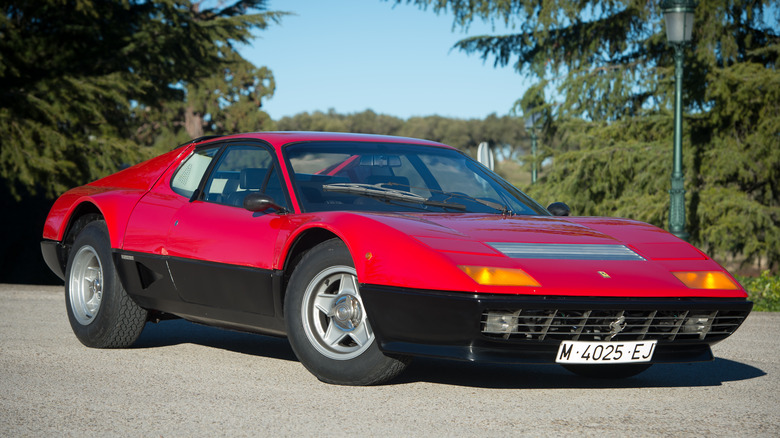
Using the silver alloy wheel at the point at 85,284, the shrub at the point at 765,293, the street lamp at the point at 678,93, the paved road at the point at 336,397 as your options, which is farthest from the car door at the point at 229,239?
the street lamp at the point at 678,93

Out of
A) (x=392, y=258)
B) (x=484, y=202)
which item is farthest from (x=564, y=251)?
(x=484, y=202)

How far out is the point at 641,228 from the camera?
17.6ft

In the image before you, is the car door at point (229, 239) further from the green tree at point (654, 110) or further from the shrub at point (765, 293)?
the green tree at point (654, 110)

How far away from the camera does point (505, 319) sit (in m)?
4.29

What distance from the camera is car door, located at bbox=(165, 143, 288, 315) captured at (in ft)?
17.0

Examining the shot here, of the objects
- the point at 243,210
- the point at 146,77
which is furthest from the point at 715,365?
the point at 146,77

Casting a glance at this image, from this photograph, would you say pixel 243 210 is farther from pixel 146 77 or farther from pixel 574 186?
pixel 146 77

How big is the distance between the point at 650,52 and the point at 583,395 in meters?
15.5

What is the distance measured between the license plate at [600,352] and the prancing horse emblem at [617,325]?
0.05 metres

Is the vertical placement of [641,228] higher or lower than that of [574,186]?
higher

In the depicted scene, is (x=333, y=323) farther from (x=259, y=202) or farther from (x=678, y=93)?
(x=678, y=93)

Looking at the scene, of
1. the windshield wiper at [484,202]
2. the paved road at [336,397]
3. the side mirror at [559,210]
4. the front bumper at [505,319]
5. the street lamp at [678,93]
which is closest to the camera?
the paved road at [336,397]

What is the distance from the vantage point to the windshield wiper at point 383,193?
533 centimetres

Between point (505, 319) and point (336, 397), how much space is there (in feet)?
2.88
